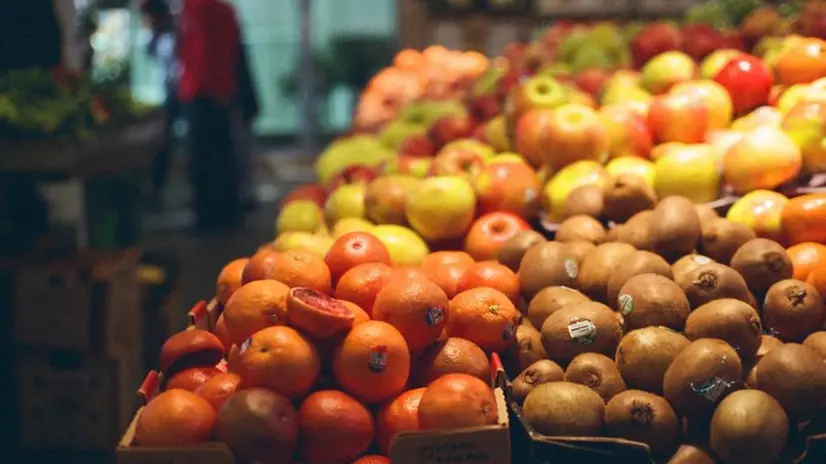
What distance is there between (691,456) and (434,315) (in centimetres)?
53

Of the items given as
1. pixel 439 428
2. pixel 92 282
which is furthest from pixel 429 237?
pixel 92 282

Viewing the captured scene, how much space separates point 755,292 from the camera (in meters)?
1.95

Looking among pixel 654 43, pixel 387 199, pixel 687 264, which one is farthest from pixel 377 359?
pixel 654 43

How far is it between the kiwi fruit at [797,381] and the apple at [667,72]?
157 cm

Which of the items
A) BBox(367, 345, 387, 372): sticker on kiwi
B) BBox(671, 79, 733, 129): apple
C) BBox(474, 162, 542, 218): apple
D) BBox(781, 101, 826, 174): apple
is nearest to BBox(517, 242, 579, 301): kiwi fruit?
BBox(474, 162, 542, 218): apple

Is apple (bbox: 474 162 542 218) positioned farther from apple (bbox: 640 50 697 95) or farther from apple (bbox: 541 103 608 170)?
apple (bbox: 640 50 697 95)

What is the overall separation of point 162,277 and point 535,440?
121 inches

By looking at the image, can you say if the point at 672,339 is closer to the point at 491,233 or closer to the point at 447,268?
the point at 447,268

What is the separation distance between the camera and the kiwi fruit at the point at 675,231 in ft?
6.73

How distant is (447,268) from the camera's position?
2.15m

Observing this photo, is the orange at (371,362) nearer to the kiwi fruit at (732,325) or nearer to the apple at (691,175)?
the kiwi fruit at (732,325)

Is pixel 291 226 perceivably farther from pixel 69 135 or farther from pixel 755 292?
pixel 69 135

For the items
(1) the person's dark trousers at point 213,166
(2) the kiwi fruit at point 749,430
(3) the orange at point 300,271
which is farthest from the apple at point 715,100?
(1) the person's dark trousers at point 213,166

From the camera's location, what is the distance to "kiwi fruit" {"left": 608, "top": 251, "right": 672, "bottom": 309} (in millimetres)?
1927
